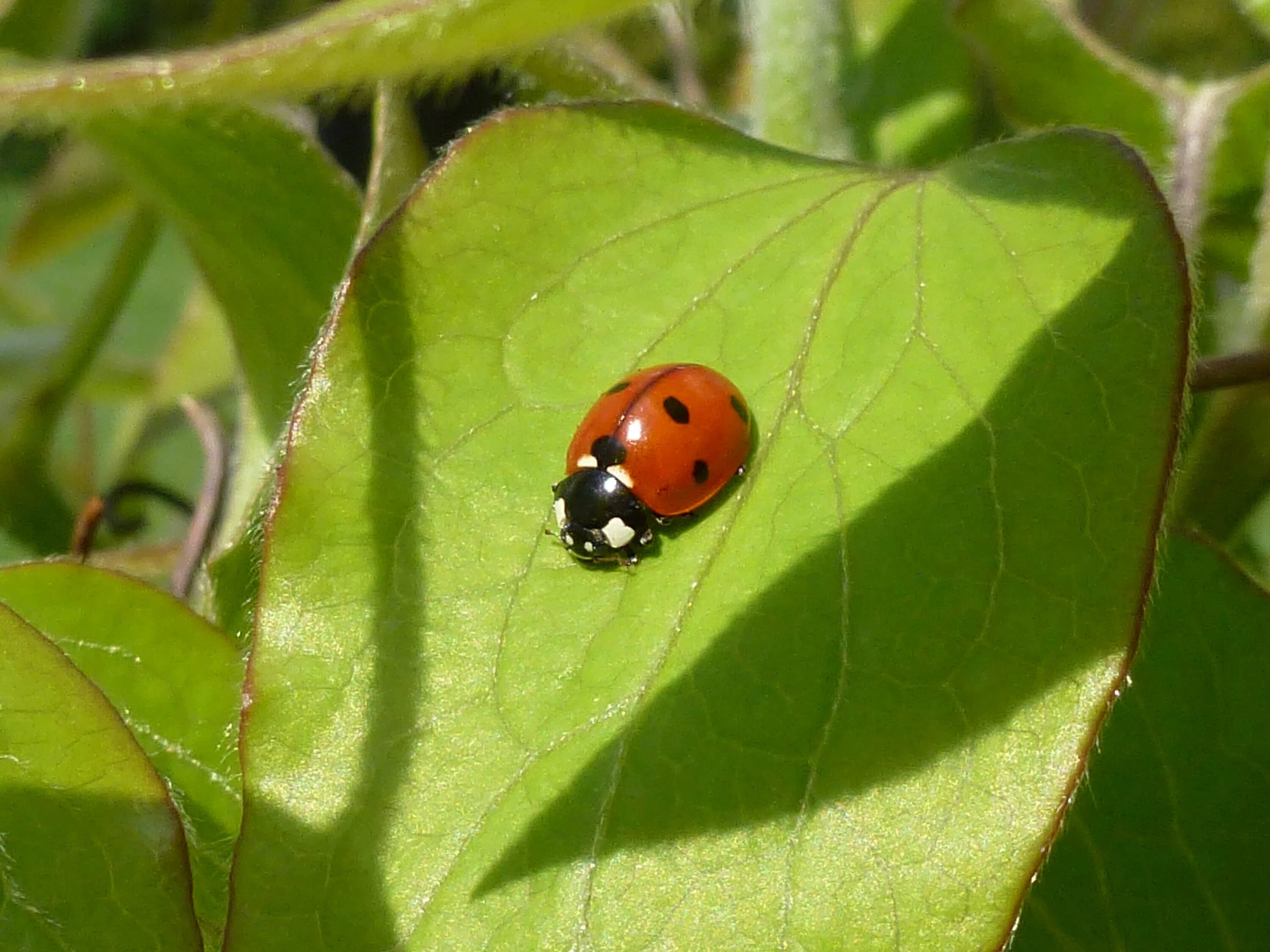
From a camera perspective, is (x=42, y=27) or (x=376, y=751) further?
(x=42, y=27)

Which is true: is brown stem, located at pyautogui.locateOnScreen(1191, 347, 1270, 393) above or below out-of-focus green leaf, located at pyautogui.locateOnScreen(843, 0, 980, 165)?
below

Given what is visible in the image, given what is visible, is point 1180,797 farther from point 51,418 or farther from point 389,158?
point 51,418

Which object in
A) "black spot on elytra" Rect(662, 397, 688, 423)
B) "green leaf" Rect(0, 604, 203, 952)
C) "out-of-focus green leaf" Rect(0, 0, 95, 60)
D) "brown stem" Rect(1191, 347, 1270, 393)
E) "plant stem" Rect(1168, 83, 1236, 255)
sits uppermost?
"out-of-focus green leaf" Rect(0, 0, 95, 60)

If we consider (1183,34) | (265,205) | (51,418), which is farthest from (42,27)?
(1183,34)

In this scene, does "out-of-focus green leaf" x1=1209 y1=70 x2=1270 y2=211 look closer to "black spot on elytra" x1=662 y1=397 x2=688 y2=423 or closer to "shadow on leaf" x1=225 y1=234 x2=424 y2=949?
"black spot on elytra" x1=662 y1=397 x2=688 y2=423

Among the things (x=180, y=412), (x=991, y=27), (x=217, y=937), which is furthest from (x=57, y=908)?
(x=180, y=412)

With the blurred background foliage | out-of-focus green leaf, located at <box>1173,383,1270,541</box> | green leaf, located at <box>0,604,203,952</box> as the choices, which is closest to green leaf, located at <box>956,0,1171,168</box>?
the blurred background foliage
